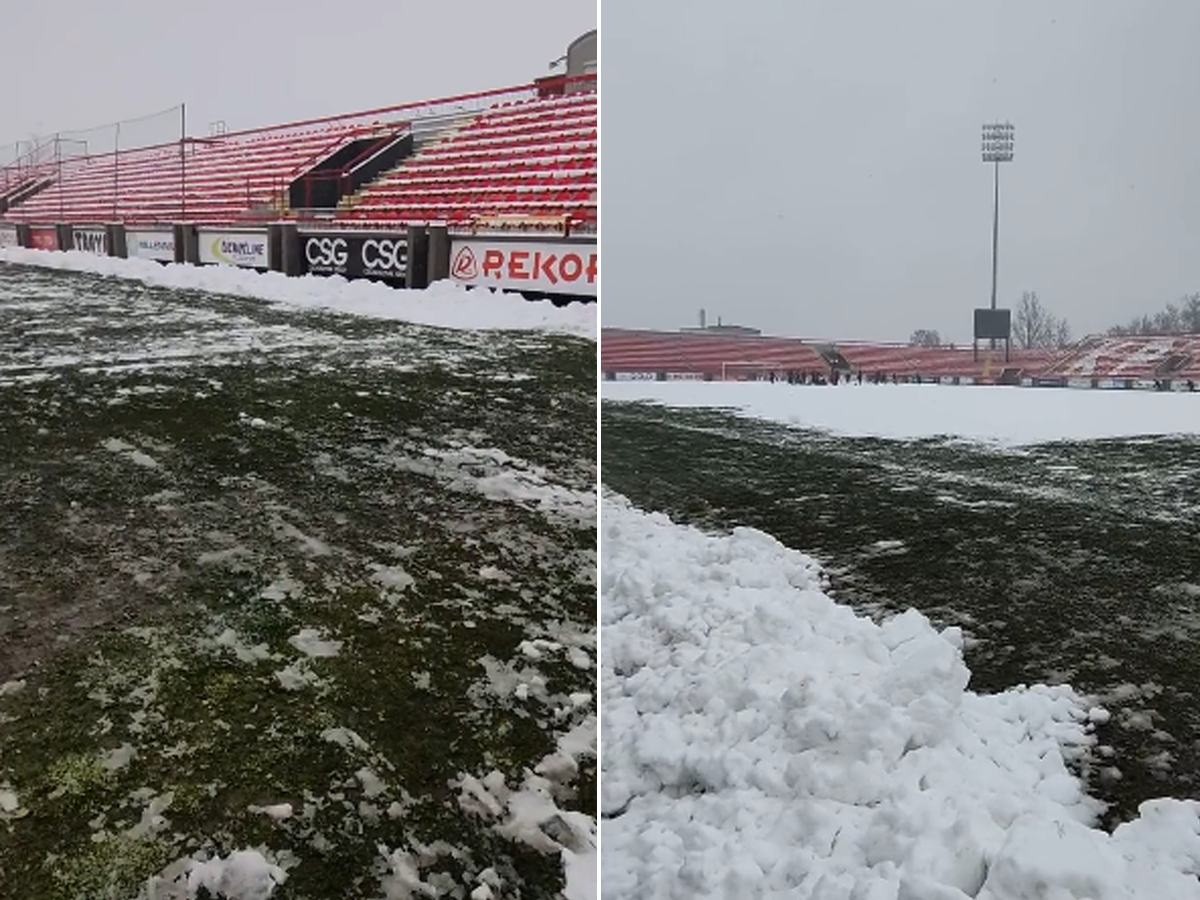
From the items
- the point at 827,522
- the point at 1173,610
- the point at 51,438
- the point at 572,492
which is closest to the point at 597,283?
the point at 572,492

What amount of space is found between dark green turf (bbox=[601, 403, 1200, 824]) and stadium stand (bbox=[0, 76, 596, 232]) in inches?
17.1

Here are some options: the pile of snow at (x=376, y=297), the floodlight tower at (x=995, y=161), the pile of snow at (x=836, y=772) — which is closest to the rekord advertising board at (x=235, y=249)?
the pile of snow at (x=376, y=297)

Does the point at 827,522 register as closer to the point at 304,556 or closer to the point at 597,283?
the point at 597,283

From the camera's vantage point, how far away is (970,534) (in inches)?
55.5

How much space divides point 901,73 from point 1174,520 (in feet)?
2.84

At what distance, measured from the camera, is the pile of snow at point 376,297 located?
58.7 inches

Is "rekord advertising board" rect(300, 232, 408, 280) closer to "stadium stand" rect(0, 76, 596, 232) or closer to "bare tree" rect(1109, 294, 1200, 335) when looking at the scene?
"stadium stand" rect(0, 76, 596, 232)

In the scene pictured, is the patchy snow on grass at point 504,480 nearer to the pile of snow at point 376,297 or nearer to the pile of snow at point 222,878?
the pile of snow at point 376,297

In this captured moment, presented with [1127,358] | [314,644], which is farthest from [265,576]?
[1127,358]

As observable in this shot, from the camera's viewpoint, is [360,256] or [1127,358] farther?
[1127,358]

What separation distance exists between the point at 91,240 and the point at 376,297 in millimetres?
464

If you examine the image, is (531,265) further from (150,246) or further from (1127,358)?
(1127,358)

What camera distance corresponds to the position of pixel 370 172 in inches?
58.4

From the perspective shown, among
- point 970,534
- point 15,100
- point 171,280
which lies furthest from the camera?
point 171,280
